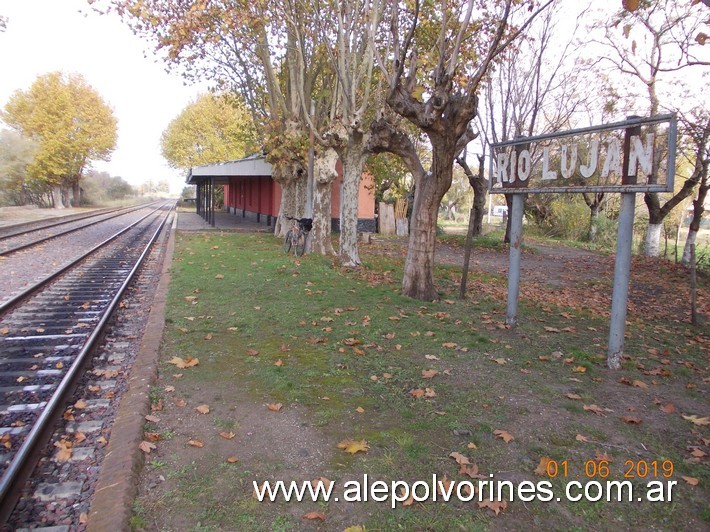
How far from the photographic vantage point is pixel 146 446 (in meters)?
3.70

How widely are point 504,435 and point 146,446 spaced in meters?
2.74

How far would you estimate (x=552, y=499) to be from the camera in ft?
10.4

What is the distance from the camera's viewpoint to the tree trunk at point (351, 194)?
11.9 metres

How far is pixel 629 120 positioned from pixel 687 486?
11.5 ft

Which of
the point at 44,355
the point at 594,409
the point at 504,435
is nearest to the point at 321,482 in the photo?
the point at 504,435

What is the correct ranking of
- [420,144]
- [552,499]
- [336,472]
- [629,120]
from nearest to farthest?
[552,499]
[336,472]
[629,120]
[420,144]

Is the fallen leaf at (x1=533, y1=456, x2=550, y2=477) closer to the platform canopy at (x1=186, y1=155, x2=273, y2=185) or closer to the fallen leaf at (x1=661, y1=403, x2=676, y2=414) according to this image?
the fallen leaf at (x1=661, y1=403, x2=676, y2=414)

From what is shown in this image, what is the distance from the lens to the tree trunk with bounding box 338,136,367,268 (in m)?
11.9

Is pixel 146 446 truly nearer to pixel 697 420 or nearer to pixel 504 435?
pixel 504 435

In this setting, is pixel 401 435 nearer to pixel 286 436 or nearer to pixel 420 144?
pixel 286 436

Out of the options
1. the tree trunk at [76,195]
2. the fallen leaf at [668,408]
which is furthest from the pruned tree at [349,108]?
the tree trunk at [76,195]

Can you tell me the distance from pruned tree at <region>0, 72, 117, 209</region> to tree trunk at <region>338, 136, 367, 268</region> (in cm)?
3907

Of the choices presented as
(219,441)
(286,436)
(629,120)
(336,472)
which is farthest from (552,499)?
(629,120)

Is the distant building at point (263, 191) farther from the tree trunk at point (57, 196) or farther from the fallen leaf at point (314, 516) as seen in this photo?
the tree trunk at point (57, 196)
